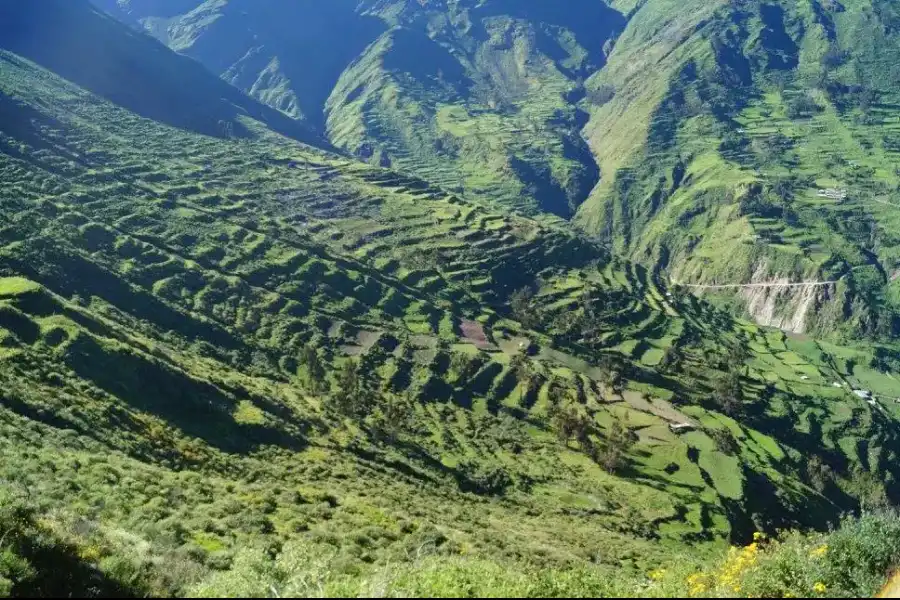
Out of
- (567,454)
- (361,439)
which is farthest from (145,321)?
(567,454)

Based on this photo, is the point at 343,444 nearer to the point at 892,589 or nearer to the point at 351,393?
the point at 351,393

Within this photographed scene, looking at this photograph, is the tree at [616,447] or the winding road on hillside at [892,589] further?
the tree at [616,447]

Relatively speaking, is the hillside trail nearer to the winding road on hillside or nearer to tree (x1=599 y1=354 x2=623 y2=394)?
the winding road on hillside

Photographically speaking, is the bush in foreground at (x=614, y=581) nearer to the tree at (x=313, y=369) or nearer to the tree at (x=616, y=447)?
the tree at (x=616, y=447)

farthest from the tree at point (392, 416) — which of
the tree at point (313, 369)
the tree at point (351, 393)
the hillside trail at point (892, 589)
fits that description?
the hillside trail at point (892, 589)

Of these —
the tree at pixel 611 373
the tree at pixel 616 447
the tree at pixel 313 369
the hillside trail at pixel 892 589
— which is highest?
the hillside trail at pixel 892 589

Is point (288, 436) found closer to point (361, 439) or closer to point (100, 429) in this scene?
point (361, 439)
